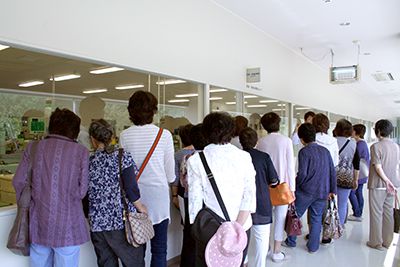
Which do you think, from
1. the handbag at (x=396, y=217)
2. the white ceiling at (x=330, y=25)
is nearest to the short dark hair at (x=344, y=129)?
the handbag at (x=396, y=217)

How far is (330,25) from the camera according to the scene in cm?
558

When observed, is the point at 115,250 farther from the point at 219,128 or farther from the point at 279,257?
the point at 279,257

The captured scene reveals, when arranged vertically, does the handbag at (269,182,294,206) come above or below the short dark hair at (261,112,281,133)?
below

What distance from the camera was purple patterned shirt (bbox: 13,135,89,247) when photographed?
2.11 metres

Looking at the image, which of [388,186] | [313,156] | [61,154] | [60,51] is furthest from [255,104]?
[61,154]

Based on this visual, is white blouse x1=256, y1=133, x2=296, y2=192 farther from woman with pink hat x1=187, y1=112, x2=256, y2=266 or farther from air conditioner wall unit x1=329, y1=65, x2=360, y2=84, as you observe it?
air conditioner wall unit x1=329, y1=65, x2=360, y2=84

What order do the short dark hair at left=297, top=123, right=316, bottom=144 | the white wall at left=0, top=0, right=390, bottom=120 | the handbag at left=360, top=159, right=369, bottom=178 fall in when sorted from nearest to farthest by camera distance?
1. the white wall at left=0, top=0, right=390, bottom=120
2. the short dark hair at left=297, top=123, right=316, bottom=144
3. the handbag at left=360, top=159, right=369, bottom=178

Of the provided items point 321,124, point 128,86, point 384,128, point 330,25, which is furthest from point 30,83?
point 330,25

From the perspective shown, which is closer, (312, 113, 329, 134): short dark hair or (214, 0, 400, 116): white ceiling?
(312, 113, 329, 134): short dark hair

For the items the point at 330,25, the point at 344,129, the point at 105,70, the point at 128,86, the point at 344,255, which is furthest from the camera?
the point at 330,25

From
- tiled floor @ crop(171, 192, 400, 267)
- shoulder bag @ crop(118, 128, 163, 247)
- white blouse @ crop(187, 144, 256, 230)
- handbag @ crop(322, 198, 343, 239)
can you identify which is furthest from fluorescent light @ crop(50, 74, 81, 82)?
handbag @ crop(322, 198, 343, 239)

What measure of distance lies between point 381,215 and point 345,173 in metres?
0.69

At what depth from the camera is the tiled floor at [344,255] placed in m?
3.72

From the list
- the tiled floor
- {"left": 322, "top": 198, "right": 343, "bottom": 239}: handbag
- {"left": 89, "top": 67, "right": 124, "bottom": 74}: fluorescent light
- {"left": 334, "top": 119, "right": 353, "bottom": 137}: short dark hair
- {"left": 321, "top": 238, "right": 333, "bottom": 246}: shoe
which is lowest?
the tiled floor
